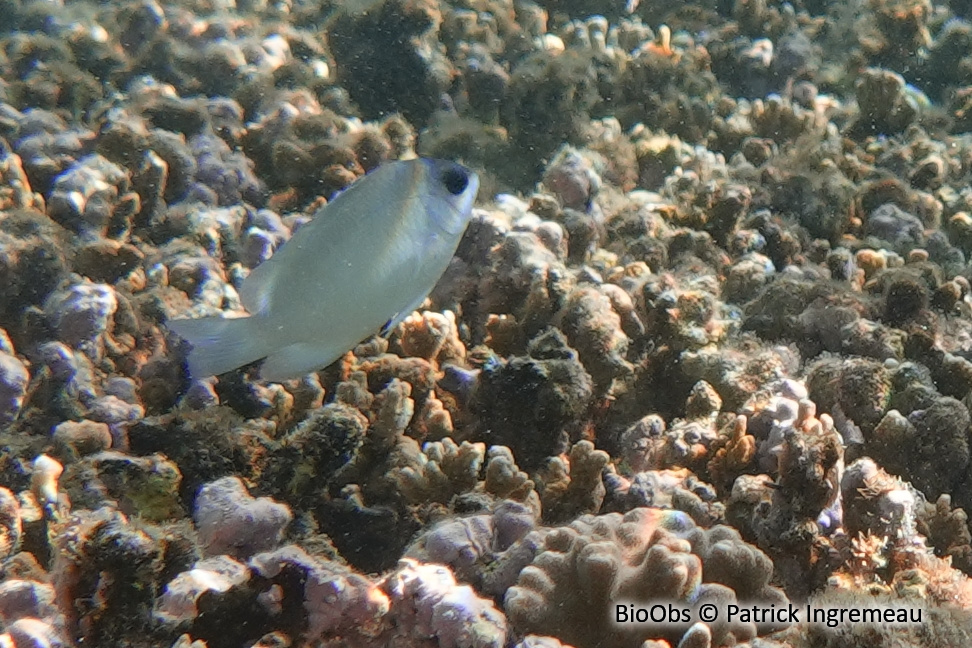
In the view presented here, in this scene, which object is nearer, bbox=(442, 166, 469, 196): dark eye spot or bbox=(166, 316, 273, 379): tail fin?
bbox=(166, 316, 273, 379): tail fin

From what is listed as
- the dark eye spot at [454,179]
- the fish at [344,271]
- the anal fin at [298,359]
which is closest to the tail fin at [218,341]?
the fish at [344,271]

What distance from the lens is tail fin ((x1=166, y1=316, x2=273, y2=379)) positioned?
2.10 meters

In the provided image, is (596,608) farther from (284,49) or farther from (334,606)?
(284,49)

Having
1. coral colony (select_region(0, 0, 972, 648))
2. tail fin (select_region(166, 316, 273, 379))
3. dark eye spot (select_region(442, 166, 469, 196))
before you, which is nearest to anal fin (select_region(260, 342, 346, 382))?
coral colony (select_region(0, 0, 972, 648))

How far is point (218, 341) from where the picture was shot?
6.94ft

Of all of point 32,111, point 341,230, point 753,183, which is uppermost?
point 341,230

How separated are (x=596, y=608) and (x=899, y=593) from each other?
1069mm

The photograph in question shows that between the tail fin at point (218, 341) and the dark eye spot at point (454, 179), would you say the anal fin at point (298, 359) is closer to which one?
the tail fin at point (218, 341)

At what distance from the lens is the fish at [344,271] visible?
2119 millimetres

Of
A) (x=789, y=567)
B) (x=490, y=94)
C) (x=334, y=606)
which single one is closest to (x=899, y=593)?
(x=789, y=567)

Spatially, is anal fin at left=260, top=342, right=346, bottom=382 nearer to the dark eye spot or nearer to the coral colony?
the coral colony

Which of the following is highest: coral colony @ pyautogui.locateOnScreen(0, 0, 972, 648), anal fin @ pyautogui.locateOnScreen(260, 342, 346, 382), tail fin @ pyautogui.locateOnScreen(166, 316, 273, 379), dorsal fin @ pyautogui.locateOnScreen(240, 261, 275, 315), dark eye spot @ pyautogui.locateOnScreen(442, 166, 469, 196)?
dark eye spot @ pyautogui.locateOnScreen(442, 166, 469, 196)

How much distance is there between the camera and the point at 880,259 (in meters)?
4.70

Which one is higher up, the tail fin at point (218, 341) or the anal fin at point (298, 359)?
the tail fin at point (218, 341)
